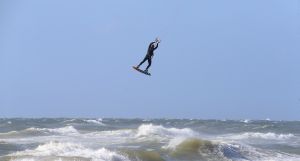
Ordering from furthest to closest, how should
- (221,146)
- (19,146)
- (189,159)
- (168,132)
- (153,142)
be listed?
1. (168,132)
2. (153,142)
3. (19,146)
4. (221,146)
5. (189,159)

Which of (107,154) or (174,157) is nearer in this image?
(107,154)

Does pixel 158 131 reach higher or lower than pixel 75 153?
higher

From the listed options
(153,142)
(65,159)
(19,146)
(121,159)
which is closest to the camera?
(65,159)

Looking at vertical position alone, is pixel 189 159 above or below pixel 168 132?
below

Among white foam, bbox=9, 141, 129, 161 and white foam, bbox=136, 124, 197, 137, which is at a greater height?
white foam, bbox=136, 124, 197, 137

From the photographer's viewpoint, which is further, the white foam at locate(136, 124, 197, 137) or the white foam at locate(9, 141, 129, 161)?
the white foam at locate(136, 124, 197, 137)

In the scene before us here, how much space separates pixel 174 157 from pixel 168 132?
1830 cm

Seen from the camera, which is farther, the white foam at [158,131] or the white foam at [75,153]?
the white foam at [158,131]

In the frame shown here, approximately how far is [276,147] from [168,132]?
11.9 metres

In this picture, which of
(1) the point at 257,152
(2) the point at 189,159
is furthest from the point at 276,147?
(2) the point at 189,159

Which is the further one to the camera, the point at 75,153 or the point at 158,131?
the point at 158,131

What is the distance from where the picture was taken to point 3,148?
23344 mm

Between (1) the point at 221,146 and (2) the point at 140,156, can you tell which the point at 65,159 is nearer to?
(2) the point at 140,156

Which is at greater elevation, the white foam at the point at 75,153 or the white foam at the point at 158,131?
the white foam at the point at 158,131
